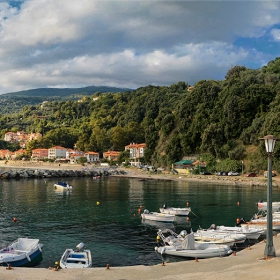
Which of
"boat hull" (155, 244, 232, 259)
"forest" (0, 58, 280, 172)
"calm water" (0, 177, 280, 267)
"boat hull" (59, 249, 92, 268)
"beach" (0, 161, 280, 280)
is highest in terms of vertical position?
"forest" (0, 58, 280, 172)

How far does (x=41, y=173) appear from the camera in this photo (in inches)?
3602

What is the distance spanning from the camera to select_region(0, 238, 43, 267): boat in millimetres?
20247

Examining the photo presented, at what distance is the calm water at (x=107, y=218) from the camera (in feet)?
81.8

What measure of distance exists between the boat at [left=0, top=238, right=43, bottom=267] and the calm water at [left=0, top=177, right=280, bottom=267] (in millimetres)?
734

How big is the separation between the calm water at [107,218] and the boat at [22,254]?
734 mm

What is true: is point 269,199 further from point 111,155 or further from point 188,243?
point 111,155

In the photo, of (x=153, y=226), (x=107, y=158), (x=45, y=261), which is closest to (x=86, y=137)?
(x=107, y=158)

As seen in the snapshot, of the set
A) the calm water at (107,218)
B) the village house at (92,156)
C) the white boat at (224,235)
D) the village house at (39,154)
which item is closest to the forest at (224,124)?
the calm water at (107,218)

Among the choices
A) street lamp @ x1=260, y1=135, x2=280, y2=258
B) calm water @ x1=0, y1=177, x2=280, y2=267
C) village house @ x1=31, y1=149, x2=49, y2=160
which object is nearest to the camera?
street lamp @ x1=260, y1=135, x2=280, y2=258

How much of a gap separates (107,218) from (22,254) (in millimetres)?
16081

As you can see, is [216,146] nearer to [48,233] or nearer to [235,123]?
[235,123]

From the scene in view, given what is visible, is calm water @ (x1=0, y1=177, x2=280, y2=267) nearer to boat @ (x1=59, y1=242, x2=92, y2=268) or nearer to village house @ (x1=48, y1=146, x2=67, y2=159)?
boat @ (x1=59, y1=242, x2=92, y2=268)

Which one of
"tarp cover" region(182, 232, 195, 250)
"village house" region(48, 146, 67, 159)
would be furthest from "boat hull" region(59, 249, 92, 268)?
"village house" region(48, 146, 67, 159)

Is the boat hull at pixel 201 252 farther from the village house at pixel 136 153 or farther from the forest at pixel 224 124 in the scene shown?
the village house at pixel 136 153
